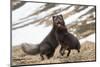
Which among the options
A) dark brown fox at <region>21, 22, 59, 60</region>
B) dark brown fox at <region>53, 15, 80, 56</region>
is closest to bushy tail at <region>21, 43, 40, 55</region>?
dark brown fox at <region>21, 22, 59, 60</region>

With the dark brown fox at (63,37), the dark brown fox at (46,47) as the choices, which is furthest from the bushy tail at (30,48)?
Result: the dark brown fox at (63,37)

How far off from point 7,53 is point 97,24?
1.24 m

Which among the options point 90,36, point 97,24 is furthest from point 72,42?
point 97,24

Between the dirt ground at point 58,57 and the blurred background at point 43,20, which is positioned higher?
the blurred background at point 43,20

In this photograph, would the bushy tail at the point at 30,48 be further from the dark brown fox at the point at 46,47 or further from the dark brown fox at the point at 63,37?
the dark brown fox at the point at 63,37

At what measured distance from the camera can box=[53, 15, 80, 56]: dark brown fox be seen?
8.46 ft

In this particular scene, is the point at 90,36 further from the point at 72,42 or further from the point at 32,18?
the point at 32,18

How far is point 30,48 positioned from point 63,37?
440 millimetres

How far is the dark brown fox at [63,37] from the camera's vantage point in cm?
258

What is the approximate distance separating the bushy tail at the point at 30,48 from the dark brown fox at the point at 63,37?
0.99ft

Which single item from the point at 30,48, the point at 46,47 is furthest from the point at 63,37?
the point at 30,48

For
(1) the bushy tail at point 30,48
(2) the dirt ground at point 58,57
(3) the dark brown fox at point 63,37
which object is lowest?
(2) the dirt ground at point 58,57

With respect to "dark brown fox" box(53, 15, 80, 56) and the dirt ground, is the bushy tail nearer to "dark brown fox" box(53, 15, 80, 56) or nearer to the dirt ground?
the dirt ground

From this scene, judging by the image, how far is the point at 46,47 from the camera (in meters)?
2.53
